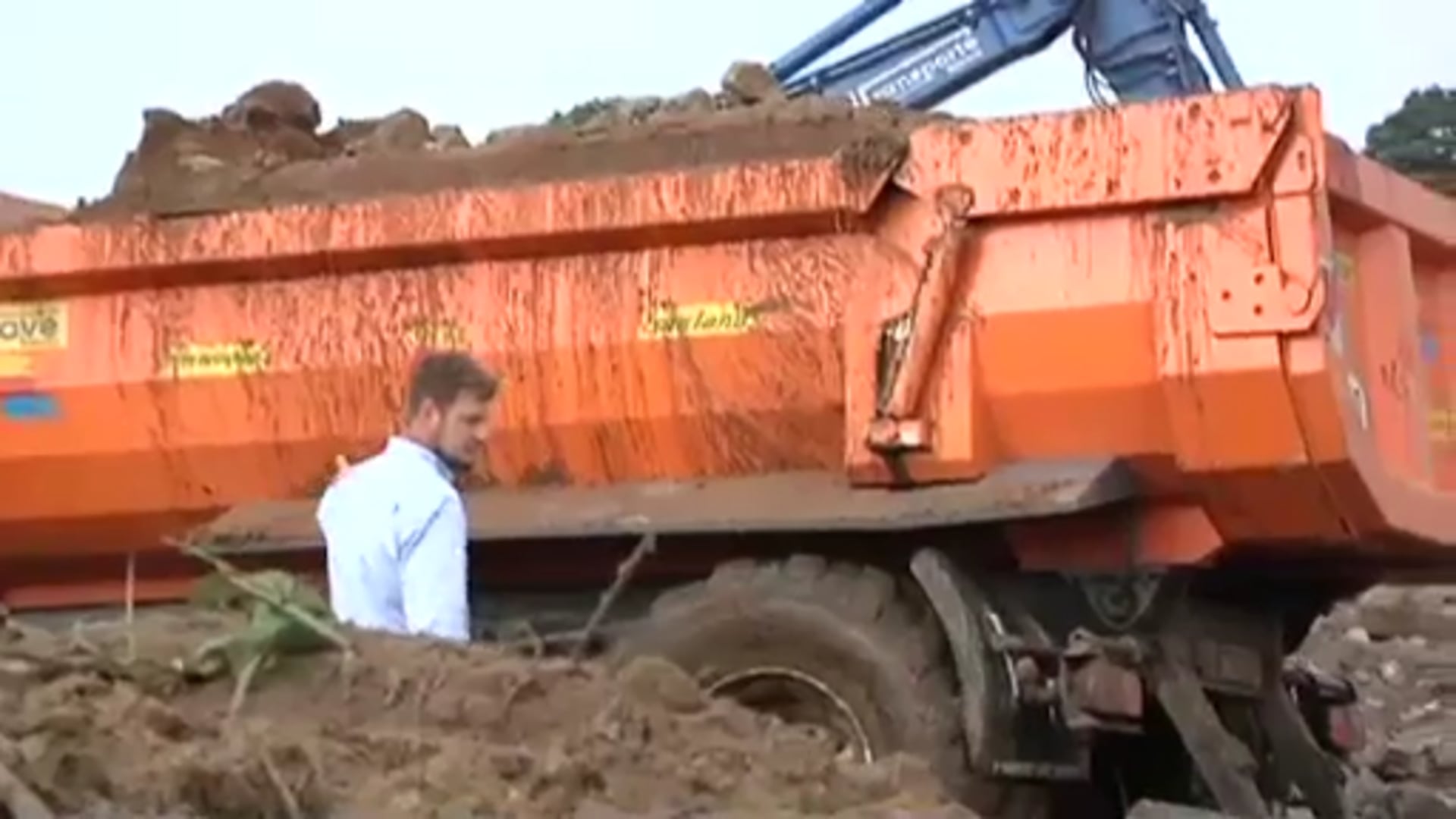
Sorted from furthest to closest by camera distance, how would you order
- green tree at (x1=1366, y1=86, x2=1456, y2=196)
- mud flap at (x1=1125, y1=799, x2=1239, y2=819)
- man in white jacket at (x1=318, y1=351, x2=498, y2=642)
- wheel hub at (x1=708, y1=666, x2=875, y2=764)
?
1. green tree at (x1=1366, y1=86, x2=1456, y2=196)
2. wheel hub at (x1=708, y1=666, x2=875, y2=764)
3. man in white jacket at (x1=318, y1=351, x2=498, y2=642)
4. mud flap at (x1=1125, y1=799, x2=1239, y2=819)

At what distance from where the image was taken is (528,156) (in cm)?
922

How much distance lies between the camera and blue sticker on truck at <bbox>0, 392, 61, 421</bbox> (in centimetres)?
970

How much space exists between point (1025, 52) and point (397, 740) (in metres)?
8.17

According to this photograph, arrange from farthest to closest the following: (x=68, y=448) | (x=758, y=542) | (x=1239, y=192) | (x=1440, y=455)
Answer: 1. (x=68, y=448)
2. (x=1440, y=455)
3. (x=758, y=542)
4. (x=1239, y=192)

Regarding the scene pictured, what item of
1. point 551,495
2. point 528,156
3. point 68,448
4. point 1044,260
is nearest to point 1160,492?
point 1044,260

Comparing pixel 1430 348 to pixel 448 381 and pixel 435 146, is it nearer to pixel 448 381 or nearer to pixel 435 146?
pixel 435 146

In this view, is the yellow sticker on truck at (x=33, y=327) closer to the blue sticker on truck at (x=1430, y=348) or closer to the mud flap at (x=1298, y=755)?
the mud flap at (x=1298, y=755)

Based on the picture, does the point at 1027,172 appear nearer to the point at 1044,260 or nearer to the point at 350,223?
the point at 1044,260

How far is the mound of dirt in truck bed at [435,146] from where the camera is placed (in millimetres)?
8898

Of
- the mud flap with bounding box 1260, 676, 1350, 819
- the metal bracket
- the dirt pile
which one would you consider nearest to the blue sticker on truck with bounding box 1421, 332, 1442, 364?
the mud flap with bounding box 1260, 676, 1350, 819

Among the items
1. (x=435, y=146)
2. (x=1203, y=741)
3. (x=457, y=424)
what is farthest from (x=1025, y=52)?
(x=457, y=424)

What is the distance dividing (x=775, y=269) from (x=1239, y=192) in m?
1.42

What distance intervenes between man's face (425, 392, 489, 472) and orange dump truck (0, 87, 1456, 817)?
167cm

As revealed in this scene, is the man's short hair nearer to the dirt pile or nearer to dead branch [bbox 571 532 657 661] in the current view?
dead branch [bbox 571 532 657 661]
